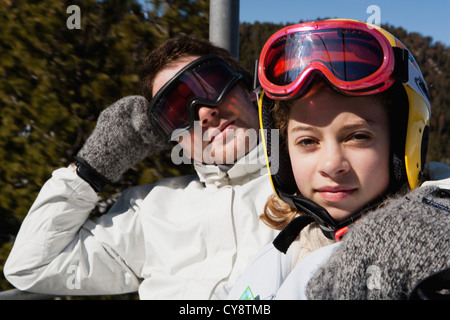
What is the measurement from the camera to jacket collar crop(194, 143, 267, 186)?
7.23 ft

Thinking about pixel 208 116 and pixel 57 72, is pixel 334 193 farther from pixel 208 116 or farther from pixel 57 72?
pixel 57 72

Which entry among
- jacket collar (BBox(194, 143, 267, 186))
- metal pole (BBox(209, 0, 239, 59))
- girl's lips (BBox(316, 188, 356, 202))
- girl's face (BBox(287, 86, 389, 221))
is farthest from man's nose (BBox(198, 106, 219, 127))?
girl's lips (BBox(316, 188, 356, 202))

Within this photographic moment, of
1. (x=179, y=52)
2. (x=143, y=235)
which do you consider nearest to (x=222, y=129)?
(x=179, y=52)

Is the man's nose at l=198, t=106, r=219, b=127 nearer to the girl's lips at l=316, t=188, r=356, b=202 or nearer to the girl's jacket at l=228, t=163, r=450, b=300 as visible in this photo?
the girl's lips at l=316, t=188, r=356, b=202

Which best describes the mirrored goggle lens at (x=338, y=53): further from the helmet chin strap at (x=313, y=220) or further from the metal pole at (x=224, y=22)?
the metal pole at (x=224, y=22)

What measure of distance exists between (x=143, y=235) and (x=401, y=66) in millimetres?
1502

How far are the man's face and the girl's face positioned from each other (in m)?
0.77

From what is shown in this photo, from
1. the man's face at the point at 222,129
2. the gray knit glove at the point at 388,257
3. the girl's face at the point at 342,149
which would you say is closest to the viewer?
the gray knit glove at the point at 388,257

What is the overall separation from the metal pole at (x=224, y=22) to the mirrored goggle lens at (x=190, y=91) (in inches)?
8.2

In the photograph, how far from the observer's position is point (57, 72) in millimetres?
2410

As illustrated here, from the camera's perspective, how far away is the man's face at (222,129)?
222 centimetres

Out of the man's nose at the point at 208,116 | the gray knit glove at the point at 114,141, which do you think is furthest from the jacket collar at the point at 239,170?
the gray knit glove at the point at 114,141

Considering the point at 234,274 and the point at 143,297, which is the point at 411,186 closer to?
the point at 234,274

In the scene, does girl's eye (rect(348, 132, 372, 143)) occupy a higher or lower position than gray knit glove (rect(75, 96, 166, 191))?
higher
